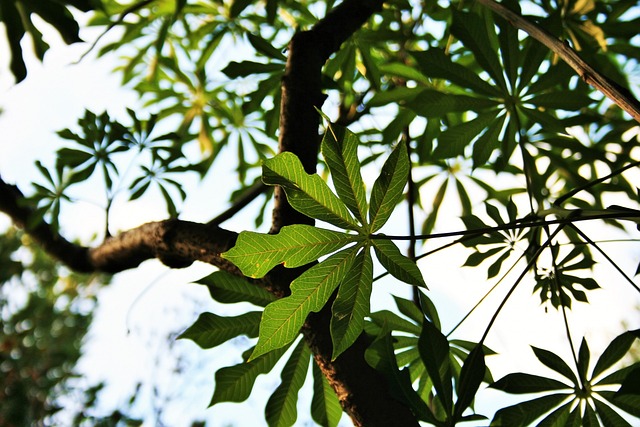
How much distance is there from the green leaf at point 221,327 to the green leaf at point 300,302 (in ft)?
0.85

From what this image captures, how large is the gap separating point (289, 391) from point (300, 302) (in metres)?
0.33

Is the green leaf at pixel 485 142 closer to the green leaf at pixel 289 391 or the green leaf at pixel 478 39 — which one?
the green leaf at pixel 478 39

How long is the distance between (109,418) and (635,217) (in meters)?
3.88

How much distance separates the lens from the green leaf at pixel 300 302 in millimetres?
654

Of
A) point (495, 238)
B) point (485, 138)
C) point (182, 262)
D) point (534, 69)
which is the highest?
point (534, 69)

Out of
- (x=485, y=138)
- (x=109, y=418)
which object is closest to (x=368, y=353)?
(x=485, y=138)

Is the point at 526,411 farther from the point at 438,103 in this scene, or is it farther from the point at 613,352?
the point at 438,103

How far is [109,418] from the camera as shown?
380 centimetres

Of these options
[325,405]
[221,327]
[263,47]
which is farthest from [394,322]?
[263,47]

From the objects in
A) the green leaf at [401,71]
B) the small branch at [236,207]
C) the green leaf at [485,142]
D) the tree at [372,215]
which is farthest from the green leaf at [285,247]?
the green leaf at [401,71]

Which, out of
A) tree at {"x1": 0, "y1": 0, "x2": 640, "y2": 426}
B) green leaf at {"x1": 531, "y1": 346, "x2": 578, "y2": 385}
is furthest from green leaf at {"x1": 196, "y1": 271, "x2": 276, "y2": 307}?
green leaf at {"x1": 531, "y1": 346, "x2": 578, "y2": 385}

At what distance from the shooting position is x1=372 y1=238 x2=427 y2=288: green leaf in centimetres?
64

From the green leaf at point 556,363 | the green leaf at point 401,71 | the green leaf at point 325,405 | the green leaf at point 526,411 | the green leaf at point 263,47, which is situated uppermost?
the green leaf at point 401,71

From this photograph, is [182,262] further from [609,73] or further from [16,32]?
[609,73]
